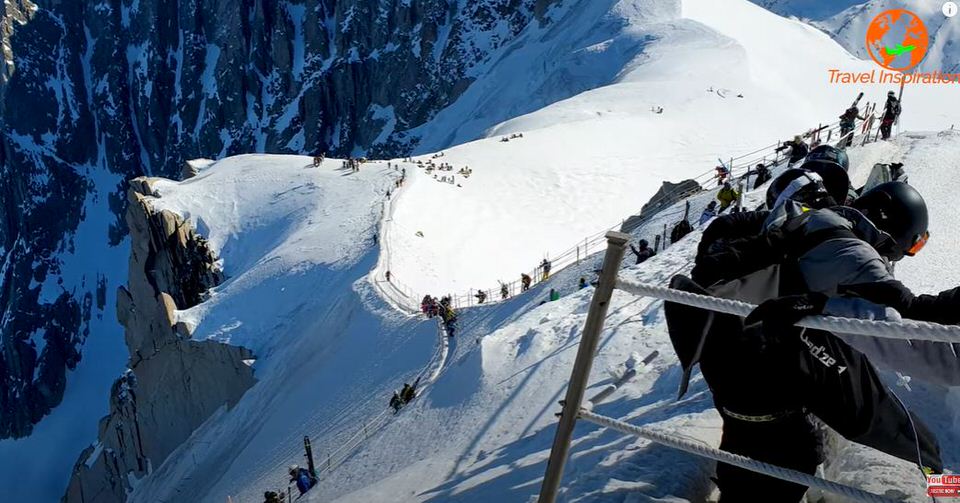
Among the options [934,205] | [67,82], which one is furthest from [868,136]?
[67,82]

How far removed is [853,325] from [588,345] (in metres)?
1.01

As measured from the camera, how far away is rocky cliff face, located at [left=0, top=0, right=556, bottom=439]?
81956 millimetres

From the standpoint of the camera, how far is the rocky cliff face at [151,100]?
82.0m

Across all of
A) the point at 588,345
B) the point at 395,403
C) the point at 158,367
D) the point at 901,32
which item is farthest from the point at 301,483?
the point at 901,32

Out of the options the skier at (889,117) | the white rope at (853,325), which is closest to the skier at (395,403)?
the white rope at (853,325)

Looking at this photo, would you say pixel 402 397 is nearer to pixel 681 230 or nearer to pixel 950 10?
pixel 681 230

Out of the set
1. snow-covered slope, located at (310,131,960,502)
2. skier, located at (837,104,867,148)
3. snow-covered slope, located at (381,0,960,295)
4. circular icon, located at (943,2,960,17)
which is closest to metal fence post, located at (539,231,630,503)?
snow-covered slope, located at (310,131,960,502)

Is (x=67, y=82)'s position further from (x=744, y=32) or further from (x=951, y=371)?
(x=951, y=371)

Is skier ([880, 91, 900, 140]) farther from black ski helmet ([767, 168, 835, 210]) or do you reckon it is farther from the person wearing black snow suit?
the person wearing black snow suit

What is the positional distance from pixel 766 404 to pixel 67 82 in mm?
134601

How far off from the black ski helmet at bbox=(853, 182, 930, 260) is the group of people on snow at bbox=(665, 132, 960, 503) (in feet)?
1.90

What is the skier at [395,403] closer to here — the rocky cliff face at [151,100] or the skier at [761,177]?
the skier at [761,177]

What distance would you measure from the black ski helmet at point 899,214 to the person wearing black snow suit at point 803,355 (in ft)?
3.40

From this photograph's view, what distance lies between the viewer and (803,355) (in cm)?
303
